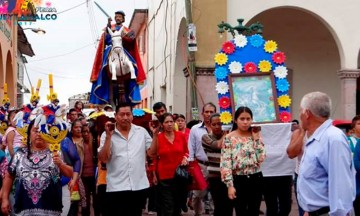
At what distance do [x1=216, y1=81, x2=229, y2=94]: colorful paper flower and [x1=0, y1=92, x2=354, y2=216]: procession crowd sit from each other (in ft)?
1.61

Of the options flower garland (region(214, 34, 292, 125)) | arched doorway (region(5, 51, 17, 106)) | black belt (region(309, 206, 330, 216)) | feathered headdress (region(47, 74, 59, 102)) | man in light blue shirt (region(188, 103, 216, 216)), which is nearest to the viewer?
black belt (region(309, 206, 330, 216))

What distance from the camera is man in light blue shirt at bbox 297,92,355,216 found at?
455 centimetres

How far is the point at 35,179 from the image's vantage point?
19.3 ft

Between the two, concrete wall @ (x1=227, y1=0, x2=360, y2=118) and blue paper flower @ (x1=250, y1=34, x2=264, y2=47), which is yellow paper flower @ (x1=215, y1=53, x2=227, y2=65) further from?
concrete wall @ (x1=227, y1=0, x2=360, y2=118)

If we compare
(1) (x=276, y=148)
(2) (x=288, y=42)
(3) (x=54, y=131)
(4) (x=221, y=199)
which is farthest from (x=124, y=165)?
(2) (x=288, y=42)

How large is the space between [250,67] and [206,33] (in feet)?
24.2

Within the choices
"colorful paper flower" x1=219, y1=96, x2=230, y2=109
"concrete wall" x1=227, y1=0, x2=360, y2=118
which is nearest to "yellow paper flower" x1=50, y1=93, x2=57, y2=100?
"colorful paper flower" x1=219, y1=96, x2=230, y2=109

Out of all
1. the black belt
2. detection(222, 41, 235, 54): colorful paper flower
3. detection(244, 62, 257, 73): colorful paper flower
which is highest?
detection(222, 41, 235, 54): colorful paper flower

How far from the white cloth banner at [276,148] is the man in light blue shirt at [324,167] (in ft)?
12.6

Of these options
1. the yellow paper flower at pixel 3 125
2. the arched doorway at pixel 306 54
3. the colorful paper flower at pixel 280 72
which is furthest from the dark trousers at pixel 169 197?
the arched doorway at pixel 306 54

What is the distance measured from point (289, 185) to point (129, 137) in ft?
9.21

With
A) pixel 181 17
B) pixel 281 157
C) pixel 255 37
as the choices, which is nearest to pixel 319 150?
pixel 281 157

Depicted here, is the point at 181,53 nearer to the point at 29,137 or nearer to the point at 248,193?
the point at 248,193

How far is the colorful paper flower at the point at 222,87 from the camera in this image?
29.8 feet
